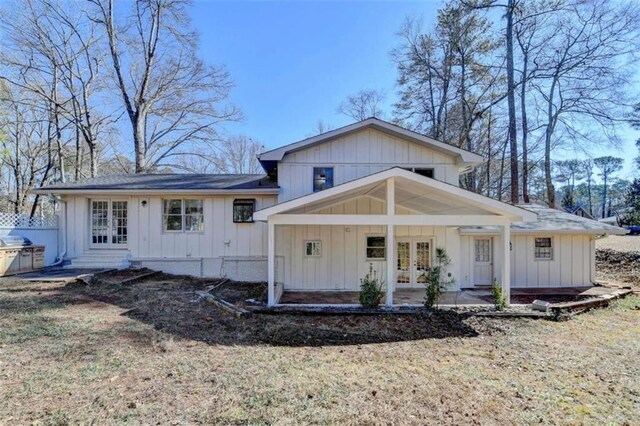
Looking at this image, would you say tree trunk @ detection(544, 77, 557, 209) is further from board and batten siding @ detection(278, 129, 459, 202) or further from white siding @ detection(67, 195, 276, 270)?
white siding @ detection(67, 195, 276, 270)

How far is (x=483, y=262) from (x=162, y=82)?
22.5 metres

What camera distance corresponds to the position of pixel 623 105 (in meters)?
16.0

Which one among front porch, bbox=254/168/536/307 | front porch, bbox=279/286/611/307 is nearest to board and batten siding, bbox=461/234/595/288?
front porch, bbox=279/286/611/307

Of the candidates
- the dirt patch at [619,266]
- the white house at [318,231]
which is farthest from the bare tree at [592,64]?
the white house at [318,231]

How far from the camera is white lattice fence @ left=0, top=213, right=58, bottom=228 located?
1007cm

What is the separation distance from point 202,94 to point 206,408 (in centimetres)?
2287

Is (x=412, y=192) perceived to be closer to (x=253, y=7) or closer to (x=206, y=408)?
(x=206, y=408)

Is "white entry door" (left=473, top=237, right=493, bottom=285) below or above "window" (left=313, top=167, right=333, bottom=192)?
below

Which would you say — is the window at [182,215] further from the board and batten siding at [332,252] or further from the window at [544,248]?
the window at [544,248]

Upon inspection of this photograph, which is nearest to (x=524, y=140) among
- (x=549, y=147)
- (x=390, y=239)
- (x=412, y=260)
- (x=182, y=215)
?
(x=549, y=147)

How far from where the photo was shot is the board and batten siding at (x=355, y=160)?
10.4 metres

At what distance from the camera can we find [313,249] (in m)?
10.4

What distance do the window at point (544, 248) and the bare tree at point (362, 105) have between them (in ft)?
57.0

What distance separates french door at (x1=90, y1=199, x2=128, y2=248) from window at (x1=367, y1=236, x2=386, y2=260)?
867 cm
